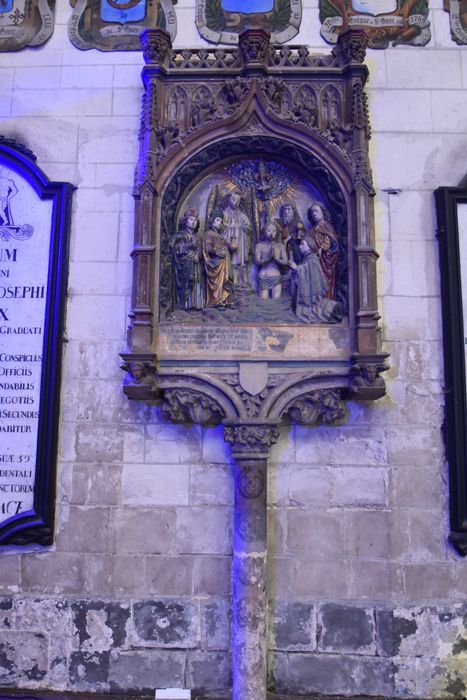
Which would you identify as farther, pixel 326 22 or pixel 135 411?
pixel 326 22

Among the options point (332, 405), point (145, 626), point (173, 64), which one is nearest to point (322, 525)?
point (332, 405)

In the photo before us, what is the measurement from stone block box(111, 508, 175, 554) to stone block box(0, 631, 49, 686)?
88 cm

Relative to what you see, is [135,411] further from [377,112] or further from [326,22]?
[326,22]

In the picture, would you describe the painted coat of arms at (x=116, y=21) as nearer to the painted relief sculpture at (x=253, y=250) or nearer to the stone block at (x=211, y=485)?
the painted relief sculpture at (x=253, y=250)

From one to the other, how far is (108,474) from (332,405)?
5.98 ft

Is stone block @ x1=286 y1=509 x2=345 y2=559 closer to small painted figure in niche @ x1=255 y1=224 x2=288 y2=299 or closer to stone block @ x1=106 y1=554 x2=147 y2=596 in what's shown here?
stone block @ x1=106 y1=554 x2=147 y2=596

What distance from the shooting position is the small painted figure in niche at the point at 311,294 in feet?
16.7

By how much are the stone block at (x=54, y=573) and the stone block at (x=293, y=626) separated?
1.49 m

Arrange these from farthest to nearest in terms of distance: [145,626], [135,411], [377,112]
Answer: [377,112] → [135,411] → [145,626]

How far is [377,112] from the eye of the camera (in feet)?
17.9

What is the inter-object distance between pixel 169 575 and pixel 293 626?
1.00 meters

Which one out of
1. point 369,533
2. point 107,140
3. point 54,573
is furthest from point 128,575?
point 107,140

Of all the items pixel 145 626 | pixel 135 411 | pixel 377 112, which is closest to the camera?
pixel 145 626

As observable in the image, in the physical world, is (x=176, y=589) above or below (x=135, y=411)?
below
